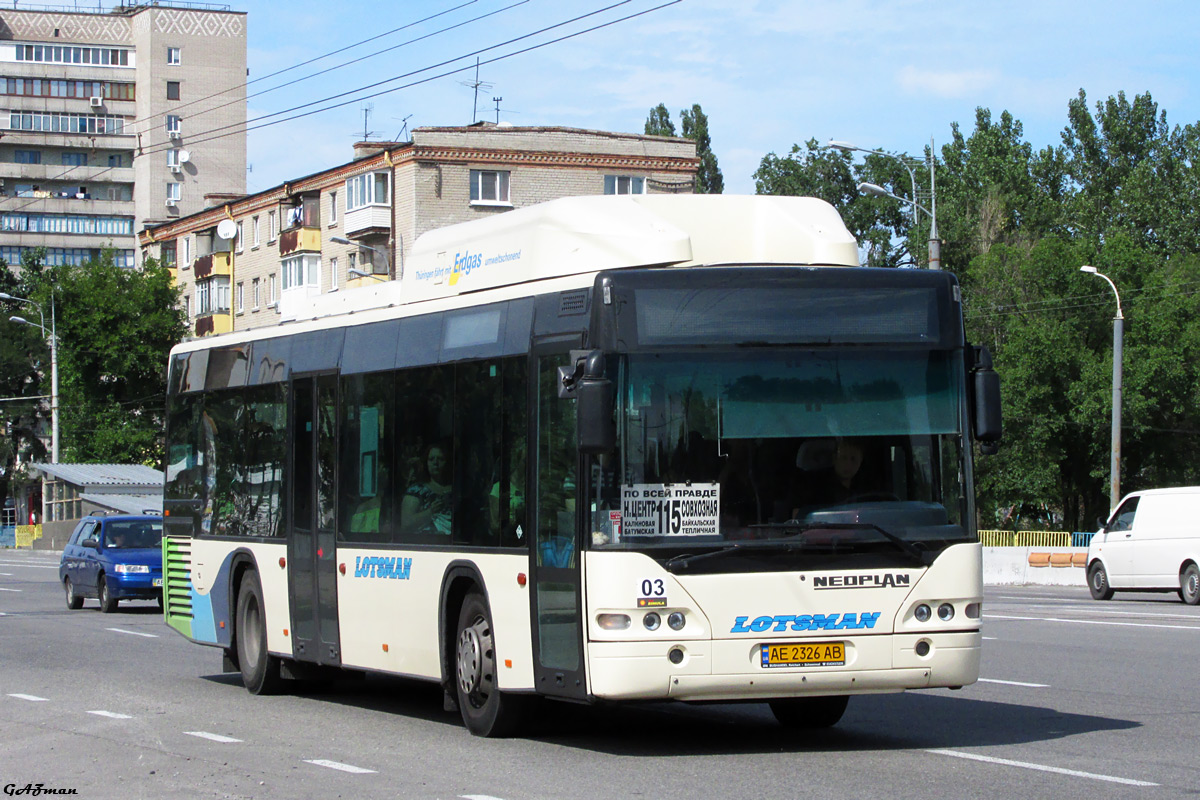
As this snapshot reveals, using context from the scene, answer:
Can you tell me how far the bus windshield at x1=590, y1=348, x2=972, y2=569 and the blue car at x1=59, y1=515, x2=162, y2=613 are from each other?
66.2ft

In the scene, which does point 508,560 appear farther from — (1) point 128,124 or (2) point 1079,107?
(1) point 128,124

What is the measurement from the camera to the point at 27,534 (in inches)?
3369

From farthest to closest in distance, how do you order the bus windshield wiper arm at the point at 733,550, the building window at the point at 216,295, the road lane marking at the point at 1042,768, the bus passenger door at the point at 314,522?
the building window at the point at 216,295
the bus passenger door at the point at 314,522
the bus windshield wiper arm at the point at 733,550
the road lane marking at the point at 1042,768

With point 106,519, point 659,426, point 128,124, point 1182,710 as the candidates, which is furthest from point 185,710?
point 128,124

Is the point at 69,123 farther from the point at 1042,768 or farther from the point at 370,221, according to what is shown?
the point at 1042,768

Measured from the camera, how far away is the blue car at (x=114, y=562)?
28531 mm

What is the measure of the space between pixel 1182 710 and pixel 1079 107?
76.6 metres

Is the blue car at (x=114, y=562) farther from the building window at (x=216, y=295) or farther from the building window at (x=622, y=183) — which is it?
the building window at (x=216, y=295)

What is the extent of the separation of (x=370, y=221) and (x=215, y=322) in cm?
1772

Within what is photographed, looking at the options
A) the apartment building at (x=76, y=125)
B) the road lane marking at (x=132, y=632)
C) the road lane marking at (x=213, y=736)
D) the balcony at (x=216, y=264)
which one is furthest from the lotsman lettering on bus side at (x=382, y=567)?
the apartment building at (x=76, y=125)

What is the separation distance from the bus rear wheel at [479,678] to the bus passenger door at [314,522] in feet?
7.06

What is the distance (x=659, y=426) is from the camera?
975cm

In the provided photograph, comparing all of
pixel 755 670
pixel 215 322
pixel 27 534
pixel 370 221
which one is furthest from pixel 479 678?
pixel 27 534

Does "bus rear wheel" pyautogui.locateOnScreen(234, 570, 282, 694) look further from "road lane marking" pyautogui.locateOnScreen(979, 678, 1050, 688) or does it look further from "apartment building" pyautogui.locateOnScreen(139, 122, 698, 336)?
"apartment building" pyautogui.locateOnScreen(139, 122, 698, 336)
